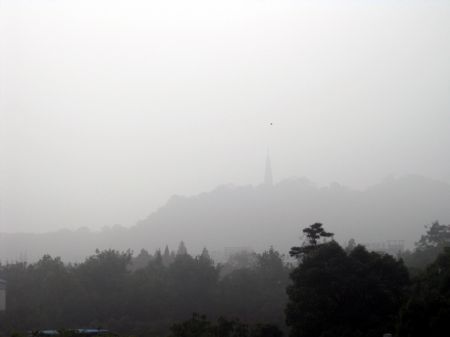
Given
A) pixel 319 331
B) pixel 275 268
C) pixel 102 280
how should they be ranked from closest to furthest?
pixel 319 331, pixel 102 280, pixel 275 268

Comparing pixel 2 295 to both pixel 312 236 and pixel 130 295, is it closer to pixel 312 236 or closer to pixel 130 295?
pixel 130 295

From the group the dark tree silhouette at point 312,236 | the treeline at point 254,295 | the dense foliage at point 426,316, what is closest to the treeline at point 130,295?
the treeline at point 254,295

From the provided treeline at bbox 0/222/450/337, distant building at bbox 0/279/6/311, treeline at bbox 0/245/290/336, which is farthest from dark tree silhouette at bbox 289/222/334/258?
distant building at bbox 0/279/6/311

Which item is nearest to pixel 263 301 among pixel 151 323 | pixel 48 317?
pixel 151 323

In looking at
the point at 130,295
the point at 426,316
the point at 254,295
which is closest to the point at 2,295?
the point at 130,295

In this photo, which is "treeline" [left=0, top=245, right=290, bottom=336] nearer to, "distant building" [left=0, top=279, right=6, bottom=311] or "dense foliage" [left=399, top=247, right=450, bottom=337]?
"distant building" [left=0, top=279, right=6, bottom=311]

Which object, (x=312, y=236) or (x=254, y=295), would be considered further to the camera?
(x=254, y=295)

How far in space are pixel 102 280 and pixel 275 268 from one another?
12.8m

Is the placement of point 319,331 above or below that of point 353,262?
below

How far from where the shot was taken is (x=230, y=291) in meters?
40.3

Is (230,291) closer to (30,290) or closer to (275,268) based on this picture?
(275,268)

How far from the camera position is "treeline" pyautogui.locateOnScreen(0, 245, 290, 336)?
34.1 meters

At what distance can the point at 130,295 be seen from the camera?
37.7 meters

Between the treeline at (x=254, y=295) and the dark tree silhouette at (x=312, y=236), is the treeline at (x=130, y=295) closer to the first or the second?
the treeline at (x=254, y=295)
